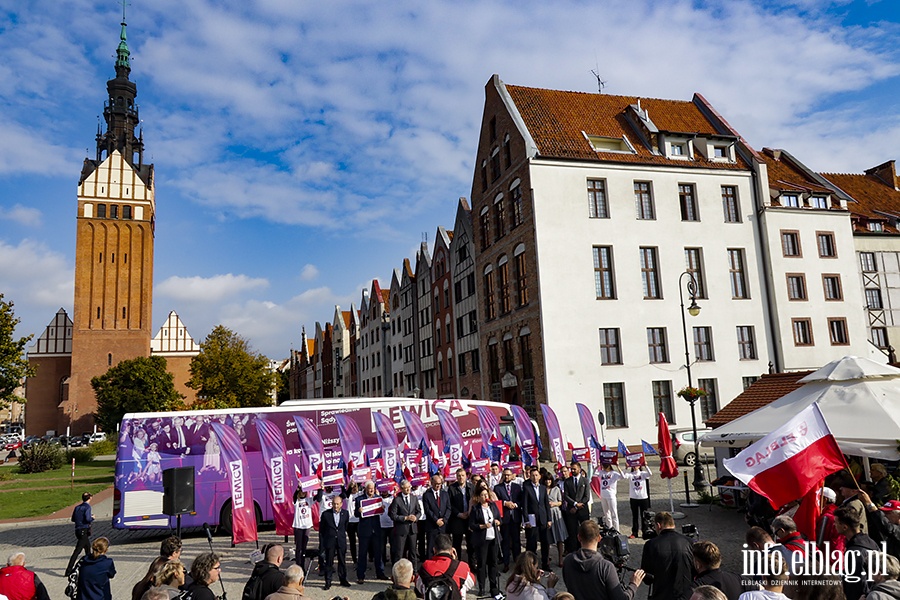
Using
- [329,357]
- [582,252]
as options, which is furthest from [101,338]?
[582,252]

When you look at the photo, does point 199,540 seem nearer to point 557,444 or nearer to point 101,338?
point 557,444

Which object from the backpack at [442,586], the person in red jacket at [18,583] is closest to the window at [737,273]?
the backpack at [442,586]

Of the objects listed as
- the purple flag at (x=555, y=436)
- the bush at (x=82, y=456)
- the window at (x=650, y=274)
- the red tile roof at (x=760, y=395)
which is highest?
the window at (x=650, y=274)

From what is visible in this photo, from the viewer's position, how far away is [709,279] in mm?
34438

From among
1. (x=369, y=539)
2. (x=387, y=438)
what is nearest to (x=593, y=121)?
(x=387, y=438)

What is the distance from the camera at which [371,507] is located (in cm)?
1259

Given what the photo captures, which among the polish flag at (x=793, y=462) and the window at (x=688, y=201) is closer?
the polish flag at (x=793, y=462)

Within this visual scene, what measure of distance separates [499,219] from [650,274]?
931 centimetres

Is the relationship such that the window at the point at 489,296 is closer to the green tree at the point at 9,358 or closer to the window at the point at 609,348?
the window at the point at 609,348

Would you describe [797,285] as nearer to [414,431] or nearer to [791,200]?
[791,200]

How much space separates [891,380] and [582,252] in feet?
70.3

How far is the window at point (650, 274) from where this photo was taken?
3394cm

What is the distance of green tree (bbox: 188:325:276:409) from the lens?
159 ft

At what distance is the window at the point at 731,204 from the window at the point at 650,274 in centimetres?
Answer: 544
